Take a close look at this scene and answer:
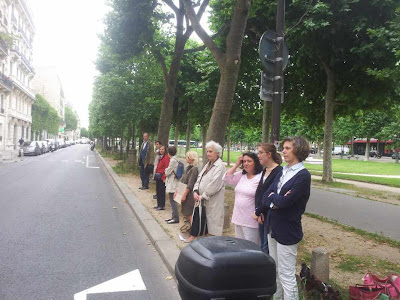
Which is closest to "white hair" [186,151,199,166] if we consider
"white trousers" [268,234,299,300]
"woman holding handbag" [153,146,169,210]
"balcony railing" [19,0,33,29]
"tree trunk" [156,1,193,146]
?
"woman holding handbag" [153,146,169,210]

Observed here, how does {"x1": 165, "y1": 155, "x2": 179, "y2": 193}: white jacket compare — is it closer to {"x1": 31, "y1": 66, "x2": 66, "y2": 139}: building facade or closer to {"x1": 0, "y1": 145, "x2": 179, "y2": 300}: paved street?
{"x1": 0, "y1": 145, "x2": 179, "y2": 300}: paved street

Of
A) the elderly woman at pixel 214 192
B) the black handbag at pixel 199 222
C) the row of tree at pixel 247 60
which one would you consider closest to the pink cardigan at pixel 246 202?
the elderly woman at pixel 214 192

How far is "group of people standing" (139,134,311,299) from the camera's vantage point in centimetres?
311

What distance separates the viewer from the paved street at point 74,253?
13.1 feet

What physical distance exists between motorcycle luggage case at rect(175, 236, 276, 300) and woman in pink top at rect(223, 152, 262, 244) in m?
1.99

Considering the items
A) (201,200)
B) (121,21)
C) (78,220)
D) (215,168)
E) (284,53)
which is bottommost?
(78,220)

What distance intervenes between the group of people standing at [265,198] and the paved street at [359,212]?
4.00 meters

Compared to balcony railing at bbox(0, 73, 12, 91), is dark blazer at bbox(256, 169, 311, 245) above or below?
below

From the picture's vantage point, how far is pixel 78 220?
24.3 ft

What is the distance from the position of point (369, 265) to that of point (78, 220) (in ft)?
18.5

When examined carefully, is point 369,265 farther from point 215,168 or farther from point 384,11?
point 384,11

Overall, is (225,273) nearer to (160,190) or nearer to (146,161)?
(160,190)

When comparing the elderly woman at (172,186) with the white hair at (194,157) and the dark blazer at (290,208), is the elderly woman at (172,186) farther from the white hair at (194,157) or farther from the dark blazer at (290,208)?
the dark blazer at (290,208)

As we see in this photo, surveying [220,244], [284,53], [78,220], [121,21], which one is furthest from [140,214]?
[121,21]
